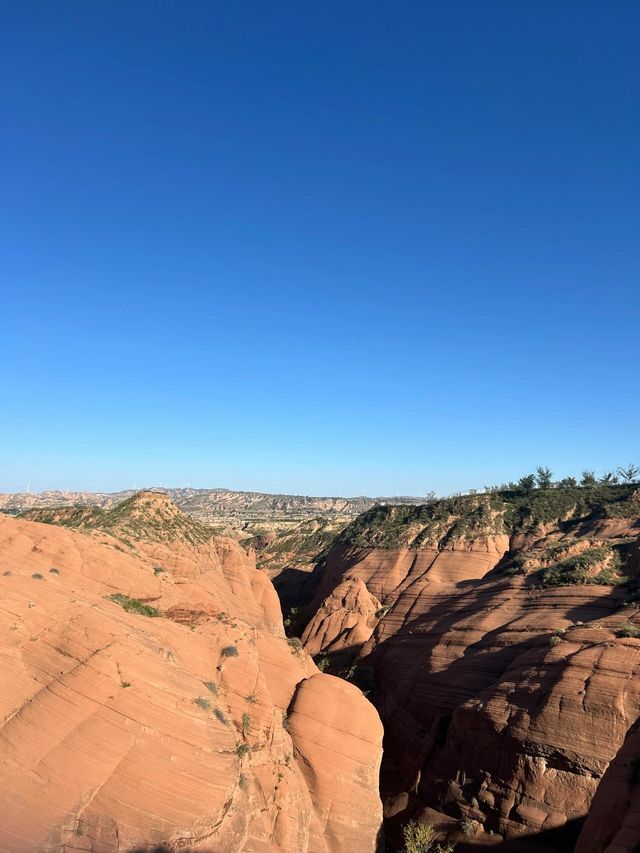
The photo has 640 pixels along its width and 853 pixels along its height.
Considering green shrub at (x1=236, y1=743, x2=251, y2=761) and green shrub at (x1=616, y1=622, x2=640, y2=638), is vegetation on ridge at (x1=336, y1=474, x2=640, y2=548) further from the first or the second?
green shrub at (x1=236, y1=743, x2=251, y2=761)

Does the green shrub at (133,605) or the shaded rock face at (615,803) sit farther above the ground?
the green shrub at (133,605)

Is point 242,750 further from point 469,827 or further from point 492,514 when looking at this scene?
point 492,514

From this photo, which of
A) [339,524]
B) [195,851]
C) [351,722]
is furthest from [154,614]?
[339,524]

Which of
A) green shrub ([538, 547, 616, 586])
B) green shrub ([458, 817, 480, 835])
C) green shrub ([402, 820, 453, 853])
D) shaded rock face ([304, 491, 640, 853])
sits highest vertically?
green shrub ([538, 547, 616, 586])

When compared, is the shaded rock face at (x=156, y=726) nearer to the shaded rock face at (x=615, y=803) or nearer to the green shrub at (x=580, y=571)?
the shaded rock face at (x=615, y=803)

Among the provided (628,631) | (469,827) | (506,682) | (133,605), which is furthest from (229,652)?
(628,631)

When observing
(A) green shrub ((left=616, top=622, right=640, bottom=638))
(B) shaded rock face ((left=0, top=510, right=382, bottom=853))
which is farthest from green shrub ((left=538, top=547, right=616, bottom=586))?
(B) shaded rock face ((left=0, top=510, right=382, bottom=853))

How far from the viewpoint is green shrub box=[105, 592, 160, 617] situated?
2597 cm

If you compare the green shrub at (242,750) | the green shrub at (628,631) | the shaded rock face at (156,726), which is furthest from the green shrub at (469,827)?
the green shrub at (242,750)

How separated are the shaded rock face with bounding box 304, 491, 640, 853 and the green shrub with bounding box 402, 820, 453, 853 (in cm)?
73

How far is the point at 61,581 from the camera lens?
24.3m

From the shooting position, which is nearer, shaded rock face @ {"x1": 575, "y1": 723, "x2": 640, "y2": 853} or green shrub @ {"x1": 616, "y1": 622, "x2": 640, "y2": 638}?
shaded rock face @ {"x1": 575, "y1": 723, "x2": 640, "y2": 853}

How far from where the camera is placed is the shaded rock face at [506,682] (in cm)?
2209

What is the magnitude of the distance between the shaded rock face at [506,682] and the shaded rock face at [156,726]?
194 inches
